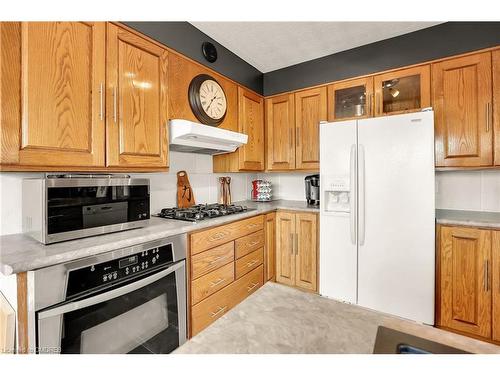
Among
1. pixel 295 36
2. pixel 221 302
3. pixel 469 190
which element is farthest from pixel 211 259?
pixel 469 190

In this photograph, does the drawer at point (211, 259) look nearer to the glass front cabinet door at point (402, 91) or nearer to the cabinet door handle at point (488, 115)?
the glass front cabinet door at point (402, 91)

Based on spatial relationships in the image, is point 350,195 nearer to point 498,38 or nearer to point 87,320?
point 498,38

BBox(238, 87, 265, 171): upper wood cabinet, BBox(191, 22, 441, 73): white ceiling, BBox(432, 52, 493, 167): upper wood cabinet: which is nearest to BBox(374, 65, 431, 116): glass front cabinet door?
BBox(432, 52, 493, 167): upper wood cabinet

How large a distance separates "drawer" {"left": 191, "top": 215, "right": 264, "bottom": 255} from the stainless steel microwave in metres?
0.36

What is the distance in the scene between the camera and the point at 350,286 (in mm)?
1873

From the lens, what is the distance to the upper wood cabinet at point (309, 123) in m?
2.40

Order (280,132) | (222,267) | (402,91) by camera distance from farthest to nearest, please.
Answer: (280,132)
(402,91)
(222,267)

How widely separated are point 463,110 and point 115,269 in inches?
99.8

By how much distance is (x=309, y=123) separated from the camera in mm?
2459

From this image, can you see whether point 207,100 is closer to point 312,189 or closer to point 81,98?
point 81,98

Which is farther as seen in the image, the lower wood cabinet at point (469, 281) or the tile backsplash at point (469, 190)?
the tile backsplash at point (469, 190)

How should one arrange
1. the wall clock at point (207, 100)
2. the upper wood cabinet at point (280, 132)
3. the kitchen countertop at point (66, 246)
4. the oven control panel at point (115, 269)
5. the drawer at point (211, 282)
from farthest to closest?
the upper wood cabinet at point (280, 132)
the wall clock at point (207, 100)
the drawer at point (211, 282)
the oven control panel at point (115, 269)
the kitchen countertop at point (66, 246)

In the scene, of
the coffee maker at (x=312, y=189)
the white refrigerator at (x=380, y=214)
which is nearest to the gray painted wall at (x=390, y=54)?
the white refrigerator at (x=380, y=214)

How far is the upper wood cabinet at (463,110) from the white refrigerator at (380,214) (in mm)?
408
